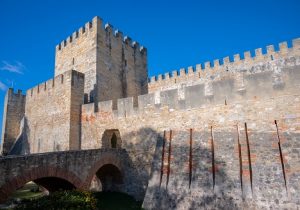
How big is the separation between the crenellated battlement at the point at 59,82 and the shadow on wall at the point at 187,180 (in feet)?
20.4

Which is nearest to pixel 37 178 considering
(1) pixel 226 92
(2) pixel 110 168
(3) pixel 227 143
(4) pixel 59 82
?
(2) pixel 110 168

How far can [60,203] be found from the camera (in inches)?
239

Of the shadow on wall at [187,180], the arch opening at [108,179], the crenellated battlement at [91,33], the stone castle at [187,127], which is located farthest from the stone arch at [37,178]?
the crenellated battlement at [91,33]

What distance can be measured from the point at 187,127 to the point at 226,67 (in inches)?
439

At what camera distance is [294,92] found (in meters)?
7.71

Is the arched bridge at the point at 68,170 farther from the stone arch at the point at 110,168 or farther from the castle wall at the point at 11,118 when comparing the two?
the castle wall at the point at 11,118

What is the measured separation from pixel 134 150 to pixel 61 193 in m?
4.60

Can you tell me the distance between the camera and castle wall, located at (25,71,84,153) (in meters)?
12.9

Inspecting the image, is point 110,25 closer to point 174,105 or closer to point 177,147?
point 174,105

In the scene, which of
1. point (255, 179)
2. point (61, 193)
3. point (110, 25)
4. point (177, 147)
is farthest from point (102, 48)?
point (255, 179)

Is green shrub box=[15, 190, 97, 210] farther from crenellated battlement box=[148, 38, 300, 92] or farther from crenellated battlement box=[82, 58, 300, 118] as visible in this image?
crenellated battlement box=[148, 38, 300, 92]

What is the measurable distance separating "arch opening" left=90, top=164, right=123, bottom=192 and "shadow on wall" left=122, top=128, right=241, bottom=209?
59.5 inches

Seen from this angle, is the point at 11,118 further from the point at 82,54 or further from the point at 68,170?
the point at 68,170

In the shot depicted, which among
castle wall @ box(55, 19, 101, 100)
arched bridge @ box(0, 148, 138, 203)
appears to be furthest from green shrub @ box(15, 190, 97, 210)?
castle wall @ box(55, 19, 101, 100)
